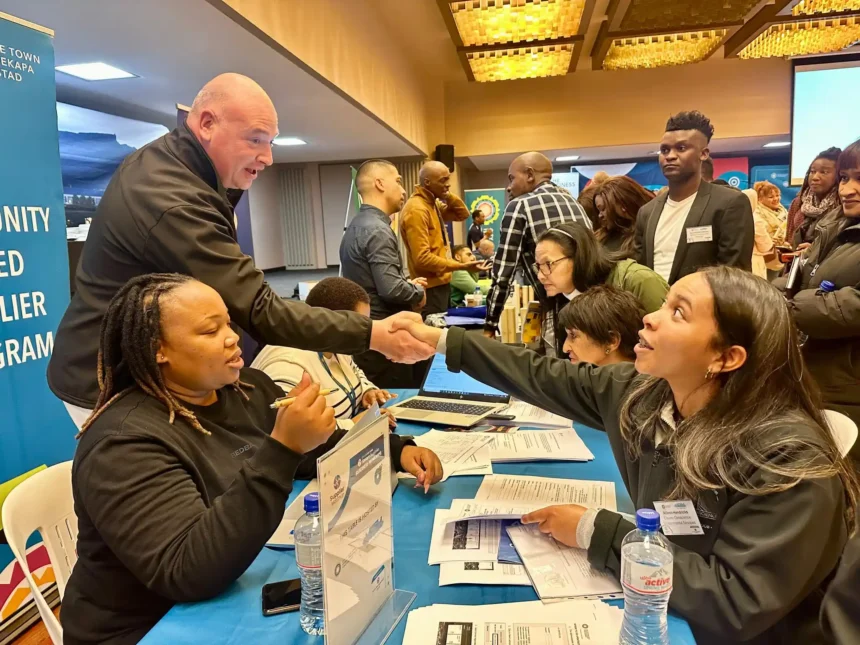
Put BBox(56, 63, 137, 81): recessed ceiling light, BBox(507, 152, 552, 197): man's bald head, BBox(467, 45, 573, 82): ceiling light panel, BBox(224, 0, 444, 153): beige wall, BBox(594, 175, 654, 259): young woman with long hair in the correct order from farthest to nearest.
Result: BBox(467, 45, 573, 82): ceiling light panel
BBox(507, 152, 552, 197): man's bald head
BBox(594, 175, 654, 259): young woman with long hair
BBox(56, 63, 137, 81): recessed ceiling light
BBox(224, 0, 444, 153): beige wall

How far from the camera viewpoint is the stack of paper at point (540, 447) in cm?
161

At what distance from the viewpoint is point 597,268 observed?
244 cm

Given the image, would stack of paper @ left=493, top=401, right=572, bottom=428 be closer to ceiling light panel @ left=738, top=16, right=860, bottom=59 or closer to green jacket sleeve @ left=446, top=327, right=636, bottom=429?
green jacket sleeve @ left=446, top=327, right=636, bottom=429

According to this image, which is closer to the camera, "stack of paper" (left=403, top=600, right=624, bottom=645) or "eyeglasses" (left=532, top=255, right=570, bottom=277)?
"stack of paper" (left=403, top=600, right=624, bottom=645)

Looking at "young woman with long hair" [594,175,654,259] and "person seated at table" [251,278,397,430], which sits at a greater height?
"young woman with long hair" [594,175,654,259]

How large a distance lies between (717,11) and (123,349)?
435 cm

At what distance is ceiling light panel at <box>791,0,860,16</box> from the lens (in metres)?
4.04

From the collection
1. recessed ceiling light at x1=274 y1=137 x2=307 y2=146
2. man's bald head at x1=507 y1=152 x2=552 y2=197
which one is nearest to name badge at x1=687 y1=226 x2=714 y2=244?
man's bald head at x1=507 y1=152 x2=552 y2=197

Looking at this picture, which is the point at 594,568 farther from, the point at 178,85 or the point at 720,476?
the point at 178,85

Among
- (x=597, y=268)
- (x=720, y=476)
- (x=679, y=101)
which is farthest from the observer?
(x=679, y=101)

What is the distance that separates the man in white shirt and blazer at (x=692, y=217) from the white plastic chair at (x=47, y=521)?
8.61 ft

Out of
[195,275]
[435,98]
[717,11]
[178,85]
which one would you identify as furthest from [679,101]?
[195,275]

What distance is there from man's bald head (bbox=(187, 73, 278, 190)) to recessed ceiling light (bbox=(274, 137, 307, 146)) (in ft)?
10.5

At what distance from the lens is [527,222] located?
3162mm
